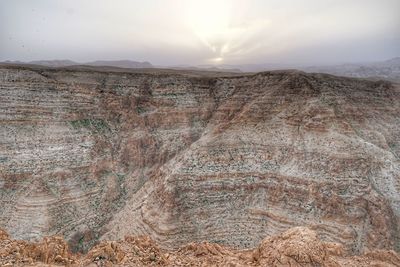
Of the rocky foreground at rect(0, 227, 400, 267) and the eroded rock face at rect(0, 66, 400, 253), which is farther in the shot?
the eroded rock face at rect(0, 66, 400, 253)

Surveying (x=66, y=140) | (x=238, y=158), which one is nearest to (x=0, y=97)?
(x=66, y=140)

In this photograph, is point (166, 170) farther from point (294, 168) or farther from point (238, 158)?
point (294, 168)

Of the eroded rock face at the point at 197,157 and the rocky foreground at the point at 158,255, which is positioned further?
the eroded rock face at the point at 197,157

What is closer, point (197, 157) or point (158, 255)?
point (158, 255)
